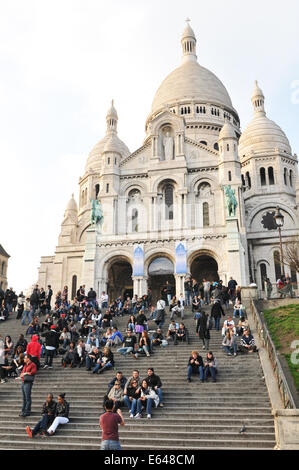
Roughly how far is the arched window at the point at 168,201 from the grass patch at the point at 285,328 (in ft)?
54.7

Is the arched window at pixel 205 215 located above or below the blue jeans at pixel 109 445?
above

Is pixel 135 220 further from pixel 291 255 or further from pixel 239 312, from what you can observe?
pixel 239 312

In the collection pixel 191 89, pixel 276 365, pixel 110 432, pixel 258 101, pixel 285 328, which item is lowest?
pixel 110 432

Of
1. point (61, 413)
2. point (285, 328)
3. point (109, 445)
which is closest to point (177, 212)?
point (285, 328)

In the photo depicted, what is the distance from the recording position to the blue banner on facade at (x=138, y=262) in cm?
3294

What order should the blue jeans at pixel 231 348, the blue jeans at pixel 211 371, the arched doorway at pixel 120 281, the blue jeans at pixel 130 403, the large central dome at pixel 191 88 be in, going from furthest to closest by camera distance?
the large central dome at pixel 191 88 → the arched doorway at pixel 120 281 → the blue jeans at pixel 231 348 → the blue jeans at pixel 211 371 → the blue jeans at pixel 130 403

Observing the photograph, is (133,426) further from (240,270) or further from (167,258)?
(167,258)

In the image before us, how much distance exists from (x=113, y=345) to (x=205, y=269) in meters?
19.9

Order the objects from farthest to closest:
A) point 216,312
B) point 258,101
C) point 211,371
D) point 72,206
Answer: point 258,101
point 72,206
point 216,312
point 211,371

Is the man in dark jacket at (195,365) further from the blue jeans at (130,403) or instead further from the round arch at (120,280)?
the round arch at (120,280)

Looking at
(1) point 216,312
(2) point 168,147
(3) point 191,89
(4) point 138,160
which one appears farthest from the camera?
(3) point 191,89

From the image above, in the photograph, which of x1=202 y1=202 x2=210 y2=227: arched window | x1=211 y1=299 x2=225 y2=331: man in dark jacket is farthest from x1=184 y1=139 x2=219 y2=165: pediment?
x1=211 y1=299 x2=225 y2=331: man in dark jacket

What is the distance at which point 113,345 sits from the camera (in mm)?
17828

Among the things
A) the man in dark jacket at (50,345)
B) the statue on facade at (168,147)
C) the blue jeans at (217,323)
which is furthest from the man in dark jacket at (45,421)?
the statue on facade at (168,147)
